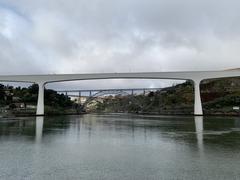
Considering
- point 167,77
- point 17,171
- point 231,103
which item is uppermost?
point 167,77

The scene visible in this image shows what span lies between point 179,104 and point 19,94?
3926 cm

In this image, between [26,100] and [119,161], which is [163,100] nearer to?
[26,100]

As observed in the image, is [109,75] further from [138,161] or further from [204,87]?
[138,161]

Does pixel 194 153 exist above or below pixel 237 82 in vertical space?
below

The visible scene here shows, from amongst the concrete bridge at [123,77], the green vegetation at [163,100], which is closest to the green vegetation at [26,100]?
the green vegetation at [163,100]

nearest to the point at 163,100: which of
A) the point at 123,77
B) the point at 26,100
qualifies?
the point at 123,77

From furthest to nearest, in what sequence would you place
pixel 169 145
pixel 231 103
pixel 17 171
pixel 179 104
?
pixel 179 104 < pixel 231 103 < pixel 169 145 < pixel 17 171

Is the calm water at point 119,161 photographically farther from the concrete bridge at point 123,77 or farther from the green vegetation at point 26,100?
Result: the green vegetation at point 26,100

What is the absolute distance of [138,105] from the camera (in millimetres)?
113375

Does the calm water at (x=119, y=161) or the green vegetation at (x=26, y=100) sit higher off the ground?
the green vegetation at (x=26, y=100)

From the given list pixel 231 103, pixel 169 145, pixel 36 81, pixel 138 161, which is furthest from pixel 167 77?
pixel 138 161

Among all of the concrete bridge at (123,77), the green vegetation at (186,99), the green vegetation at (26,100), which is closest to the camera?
the concrete bridge at (123,77)

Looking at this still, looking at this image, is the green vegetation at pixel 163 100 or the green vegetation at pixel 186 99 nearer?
the green vegetation at pixel 163 100

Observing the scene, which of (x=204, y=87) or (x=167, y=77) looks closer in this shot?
(x=167, y=77)
